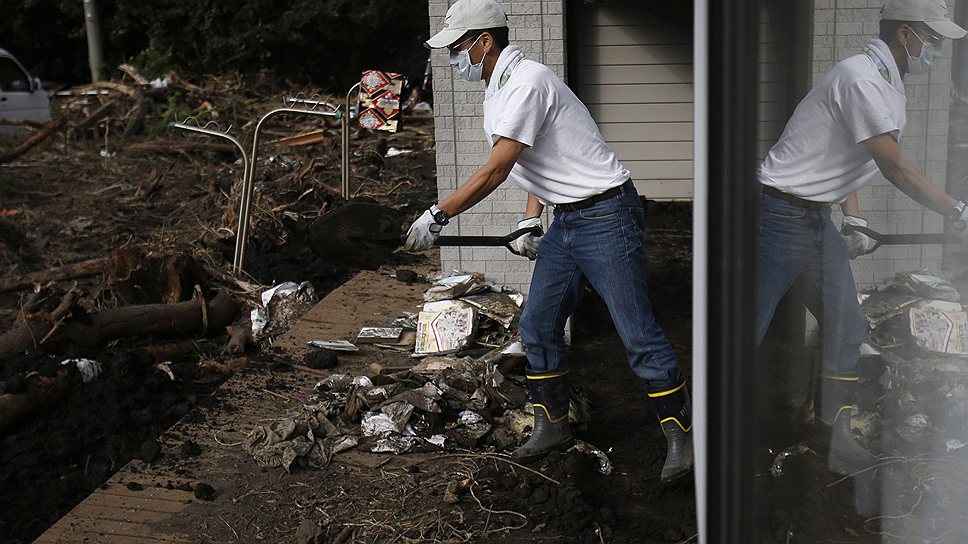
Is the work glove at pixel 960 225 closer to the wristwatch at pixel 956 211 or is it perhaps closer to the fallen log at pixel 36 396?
the wristwatch at pixel 956 211

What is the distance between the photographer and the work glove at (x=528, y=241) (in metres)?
5.07

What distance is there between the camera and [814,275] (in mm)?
1250

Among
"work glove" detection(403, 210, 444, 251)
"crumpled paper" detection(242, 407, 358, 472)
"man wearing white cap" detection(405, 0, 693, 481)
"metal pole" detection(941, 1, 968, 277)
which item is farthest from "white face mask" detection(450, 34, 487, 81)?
"metal pole" detection(941, 1, 968, 277)

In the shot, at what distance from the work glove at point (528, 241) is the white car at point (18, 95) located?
15.8 m

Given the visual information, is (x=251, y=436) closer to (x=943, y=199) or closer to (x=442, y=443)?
(x=442, y=443)

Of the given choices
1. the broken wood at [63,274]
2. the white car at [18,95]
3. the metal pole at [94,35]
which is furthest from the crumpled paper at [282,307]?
the metal pole at [94,35]

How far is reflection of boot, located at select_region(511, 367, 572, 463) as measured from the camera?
16.0ft

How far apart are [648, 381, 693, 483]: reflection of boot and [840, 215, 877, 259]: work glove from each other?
3312mm

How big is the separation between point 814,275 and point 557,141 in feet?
10.4

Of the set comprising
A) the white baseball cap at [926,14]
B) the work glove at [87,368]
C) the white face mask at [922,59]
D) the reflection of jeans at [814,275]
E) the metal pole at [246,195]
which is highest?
the white baseball cap at [926,14]

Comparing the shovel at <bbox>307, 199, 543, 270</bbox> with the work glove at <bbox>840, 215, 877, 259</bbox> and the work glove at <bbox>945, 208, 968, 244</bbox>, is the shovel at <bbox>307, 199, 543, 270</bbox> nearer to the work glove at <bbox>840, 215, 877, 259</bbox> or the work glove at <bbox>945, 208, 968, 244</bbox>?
the work glove at <bbox>840, 215, 877, 259</bbox>

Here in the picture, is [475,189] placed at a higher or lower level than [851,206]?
lower

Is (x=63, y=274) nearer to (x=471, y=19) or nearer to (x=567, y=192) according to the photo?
(x=471, y=19)

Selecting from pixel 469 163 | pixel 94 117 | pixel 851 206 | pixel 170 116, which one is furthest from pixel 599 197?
pixel 94 117
